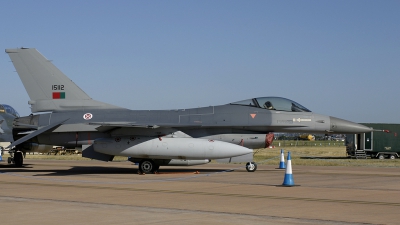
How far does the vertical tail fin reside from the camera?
786 inches

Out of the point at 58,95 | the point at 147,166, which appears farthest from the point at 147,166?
the point at 58,95

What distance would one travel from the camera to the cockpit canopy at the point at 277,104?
63.9ft

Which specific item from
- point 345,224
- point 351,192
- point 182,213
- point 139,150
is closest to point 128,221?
point 182,213

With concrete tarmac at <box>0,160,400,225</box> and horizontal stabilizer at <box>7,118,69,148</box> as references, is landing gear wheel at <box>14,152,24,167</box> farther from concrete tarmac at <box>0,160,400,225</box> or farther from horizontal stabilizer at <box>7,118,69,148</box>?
concrete tarmac at <box>0,160,400,225</box>

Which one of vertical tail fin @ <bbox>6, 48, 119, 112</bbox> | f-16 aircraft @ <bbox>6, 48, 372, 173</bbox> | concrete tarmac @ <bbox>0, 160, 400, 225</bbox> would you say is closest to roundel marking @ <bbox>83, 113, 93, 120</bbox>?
f-16 aircraft @ <bbox>6, 48, 372, 173</bbox>

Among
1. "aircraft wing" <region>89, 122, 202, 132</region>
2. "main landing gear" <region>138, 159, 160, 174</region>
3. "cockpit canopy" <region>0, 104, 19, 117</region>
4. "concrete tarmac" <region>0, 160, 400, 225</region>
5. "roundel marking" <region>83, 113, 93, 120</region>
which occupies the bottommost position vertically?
"concrete tarmac" <region>0, 160, 400, 225</region>

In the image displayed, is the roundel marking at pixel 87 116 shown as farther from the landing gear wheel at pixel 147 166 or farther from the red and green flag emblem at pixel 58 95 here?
the landing gear wheel at pixel 147 166

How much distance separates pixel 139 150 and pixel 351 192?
339 inches

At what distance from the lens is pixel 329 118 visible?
19422 millimetres

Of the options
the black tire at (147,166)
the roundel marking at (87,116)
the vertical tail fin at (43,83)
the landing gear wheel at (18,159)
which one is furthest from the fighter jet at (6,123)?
the black tire at (147,166)

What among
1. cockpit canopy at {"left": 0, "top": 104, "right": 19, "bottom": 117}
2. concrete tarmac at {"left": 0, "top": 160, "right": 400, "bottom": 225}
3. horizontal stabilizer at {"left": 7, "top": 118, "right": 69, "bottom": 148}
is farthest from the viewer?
cockpit canopy at {"left": 0, "top": 104, "right": 19, "bottom": 117}

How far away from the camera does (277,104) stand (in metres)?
19.6

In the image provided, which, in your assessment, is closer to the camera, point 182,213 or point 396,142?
point 182,213

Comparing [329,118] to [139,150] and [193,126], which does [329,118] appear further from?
[139,150]
